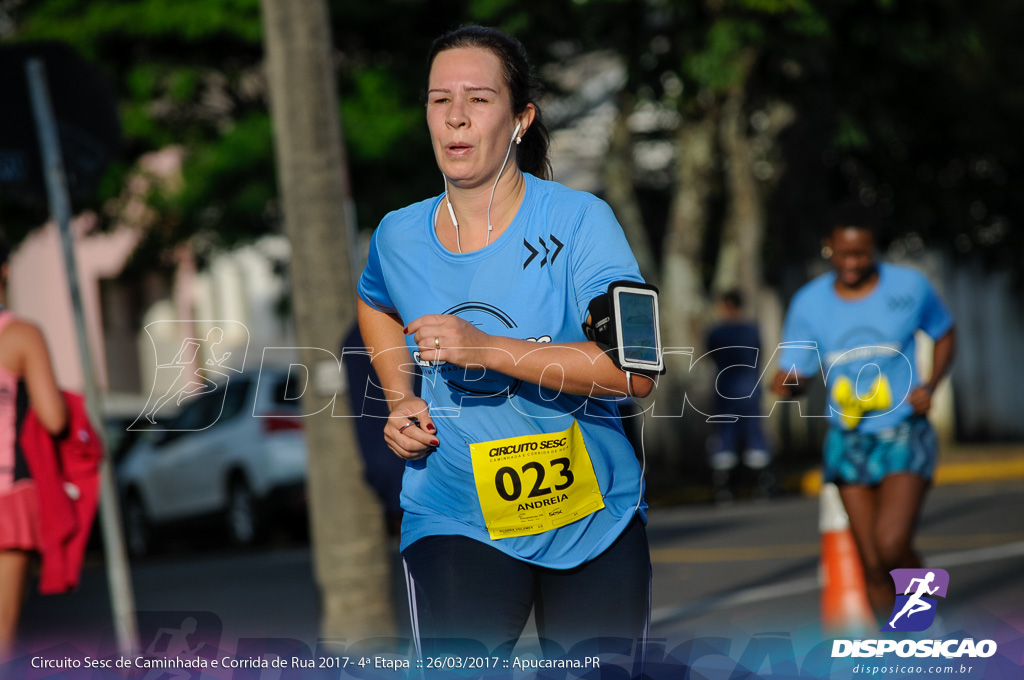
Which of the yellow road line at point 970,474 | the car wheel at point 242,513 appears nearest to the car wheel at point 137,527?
the car wheel at point 242,513

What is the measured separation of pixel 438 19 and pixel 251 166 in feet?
9.37

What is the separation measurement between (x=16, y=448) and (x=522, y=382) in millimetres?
2630

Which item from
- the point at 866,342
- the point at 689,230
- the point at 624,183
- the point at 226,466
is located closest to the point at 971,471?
the point at 689,230

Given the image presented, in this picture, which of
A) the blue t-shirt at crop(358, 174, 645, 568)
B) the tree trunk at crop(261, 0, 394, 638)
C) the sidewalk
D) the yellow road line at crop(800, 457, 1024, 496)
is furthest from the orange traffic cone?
the yellow road line at crop(800, 457, 1024, 496)

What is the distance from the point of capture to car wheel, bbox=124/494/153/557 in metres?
14.2

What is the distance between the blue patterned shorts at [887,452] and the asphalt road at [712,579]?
3.12 ft

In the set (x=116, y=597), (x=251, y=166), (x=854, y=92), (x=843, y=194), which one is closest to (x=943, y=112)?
(x=843, y=194)

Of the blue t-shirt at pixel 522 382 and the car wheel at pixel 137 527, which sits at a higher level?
the blue t-shirt at pixel 522 382

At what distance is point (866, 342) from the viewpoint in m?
5.99

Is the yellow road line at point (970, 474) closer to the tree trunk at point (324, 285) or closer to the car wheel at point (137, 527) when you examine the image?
the car wheel at point (137, 527)

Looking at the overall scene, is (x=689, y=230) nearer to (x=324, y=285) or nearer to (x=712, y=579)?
(x=712, y=579)

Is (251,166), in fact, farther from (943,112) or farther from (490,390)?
(490,390)

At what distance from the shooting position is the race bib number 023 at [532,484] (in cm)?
290

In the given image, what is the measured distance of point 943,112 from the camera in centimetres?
1912
